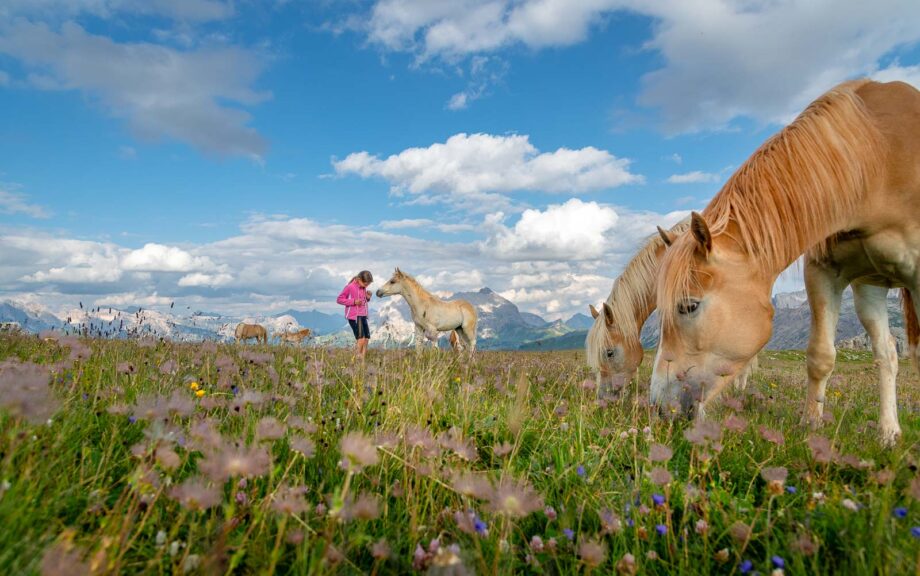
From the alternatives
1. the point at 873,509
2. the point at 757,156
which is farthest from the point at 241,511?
the point at 757,156

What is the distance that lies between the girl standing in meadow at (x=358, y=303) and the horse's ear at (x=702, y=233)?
13329 millimetres

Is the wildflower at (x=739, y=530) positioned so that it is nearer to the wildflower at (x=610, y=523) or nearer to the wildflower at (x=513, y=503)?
the wildflower at (x=610, y=523)

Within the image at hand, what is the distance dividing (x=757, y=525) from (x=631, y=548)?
0.70 metres

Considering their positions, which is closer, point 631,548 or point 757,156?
point 631,548

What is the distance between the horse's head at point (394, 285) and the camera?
93.9 ft

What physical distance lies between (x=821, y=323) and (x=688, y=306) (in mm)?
2684

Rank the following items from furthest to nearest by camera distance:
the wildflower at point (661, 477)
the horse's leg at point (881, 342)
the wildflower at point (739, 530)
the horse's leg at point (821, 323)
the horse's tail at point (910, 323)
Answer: the horse's tail at point (910, 323) < the horse's leg at point (821, 323) < the horse's leg at point (881, 342) < the wildflower at point (661, 477) < the wildflower at point (739, 530)

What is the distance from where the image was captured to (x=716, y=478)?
3566 millimetres

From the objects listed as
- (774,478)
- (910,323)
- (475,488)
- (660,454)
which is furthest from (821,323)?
(475,488)

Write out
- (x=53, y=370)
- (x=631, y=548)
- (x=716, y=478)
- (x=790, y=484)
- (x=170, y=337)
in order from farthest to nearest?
1. (x=170, y=337)
2. (x=53, y=370)
3. (x=716, y=478)
4. (x=790, y=484)
5. (x=631, y=548)

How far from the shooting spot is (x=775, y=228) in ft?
17.4

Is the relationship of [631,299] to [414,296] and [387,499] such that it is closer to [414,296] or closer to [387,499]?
[387,499]

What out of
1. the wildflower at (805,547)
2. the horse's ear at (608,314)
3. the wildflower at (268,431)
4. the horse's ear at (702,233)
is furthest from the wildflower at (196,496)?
the horse's ear at (608,314)

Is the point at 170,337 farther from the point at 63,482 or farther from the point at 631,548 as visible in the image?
the point at 631,548
